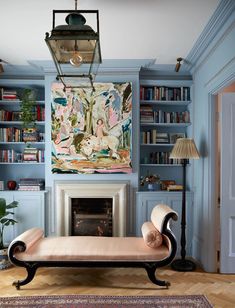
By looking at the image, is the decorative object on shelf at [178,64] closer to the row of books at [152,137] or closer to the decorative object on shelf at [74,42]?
the row of books at [152,137]

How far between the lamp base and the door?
37 cm

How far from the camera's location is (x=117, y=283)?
3.32m

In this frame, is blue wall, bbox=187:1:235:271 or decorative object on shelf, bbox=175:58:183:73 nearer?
blue wall, bbox=187:1:235:271

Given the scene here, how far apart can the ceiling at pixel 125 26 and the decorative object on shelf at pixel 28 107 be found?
513mm

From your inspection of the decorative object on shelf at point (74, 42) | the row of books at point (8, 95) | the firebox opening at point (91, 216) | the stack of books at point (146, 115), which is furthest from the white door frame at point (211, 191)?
the row of books at point (8, 95)

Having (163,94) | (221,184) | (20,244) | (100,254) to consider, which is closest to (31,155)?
(20,244)

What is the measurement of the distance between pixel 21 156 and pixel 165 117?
7.78ft

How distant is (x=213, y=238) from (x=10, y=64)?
3.79 metres

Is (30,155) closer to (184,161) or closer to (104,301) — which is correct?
(184,161)

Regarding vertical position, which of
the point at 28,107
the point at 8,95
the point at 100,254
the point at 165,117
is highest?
the point at 8,95

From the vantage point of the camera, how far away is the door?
3.61 metres

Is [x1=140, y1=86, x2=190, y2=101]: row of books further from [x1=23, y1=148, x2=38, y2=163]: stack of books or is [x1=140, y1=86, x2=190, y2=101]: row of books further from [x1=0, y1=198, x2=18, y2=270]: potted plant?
[x1=0, y1=198, x2=18, y2=270]: potted plant

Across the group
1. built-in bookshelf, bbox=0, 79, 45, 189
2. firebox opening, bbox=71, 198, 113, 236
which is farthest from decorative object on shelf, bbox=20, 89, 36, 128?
firebox opening, bbox=71, 198, 113, 236

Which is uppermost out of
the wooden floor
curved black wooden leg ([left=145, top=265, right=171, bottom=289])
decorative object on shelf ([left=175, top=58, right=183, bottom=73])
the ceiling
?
the ceiling
